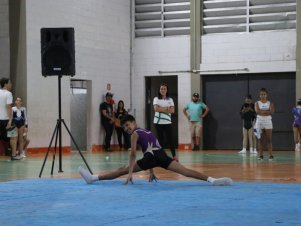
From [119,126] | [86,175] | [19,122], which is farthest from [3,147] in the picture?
[86,175]

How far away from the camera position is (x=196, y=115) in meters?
23.3

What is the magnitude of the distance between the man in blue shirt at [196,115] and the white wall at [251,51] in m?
1.31

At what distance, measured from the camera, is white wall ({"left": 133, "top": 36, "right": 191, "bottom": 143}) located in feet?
79.1

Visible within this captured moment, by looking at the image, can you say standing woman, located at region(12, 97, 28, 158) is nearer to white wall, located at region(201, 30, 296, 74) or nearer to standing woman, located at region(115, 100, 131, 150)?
standing woman, located at region(115, 100, 131, 150)

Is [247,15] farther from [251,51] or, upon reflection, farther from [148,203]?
[148,203]

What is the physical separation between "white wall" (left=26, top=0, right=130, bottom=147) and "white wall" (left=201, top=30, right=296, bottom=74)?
3000 millimetres

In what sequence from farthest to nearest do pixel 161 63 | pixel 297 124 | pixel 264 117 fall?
1. pixel 161 63
2. pixel 297 124
3. pixel 264 117

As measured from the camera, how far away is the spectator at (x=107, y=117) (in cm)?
2292

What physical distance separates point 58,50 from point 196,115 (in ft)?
38.1

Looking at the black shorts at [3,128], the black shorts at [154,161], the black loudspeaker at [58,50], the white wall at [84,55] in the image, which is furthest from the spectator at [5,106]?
the black shorts at [154,161]

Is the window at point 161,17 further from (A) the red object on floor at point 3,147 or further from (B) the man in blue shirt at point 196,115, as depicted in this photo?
(A) the red object on floor at point 3,147

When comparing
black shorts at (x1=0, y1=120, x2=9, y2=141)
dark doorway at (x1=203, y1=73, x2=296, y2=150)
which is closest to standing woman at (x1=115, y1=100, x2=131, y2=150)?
dark doorway at (x1=203, y1=73, x2=296, y2=150)

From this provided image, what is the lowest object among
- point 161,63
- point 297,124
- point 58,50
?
point 297,124

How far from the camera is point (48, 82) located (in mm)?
20750
